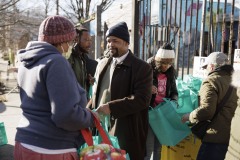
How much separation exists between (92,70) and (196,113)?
1.61 meters

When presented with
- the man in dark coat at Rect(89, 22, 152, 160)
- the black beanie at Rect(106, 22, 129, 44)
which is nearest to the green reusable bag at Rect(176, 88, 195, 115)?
the man in dark coat at Rect(89, 22, 152, 160)

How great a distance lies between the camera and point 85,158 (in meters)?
2.01

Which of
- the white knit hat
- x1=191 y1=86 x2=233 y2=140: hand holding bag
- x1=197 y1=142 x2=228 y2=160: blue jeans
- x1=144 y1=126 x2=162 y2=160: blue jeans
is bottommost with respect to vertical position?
x1=144 y1=126 x2=162 y2=160: blue jeans

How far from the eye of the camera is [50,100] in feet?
6.25

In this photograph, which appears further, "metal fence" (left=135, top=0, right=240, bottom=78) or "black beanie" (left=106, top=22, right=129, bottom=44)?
"metal fence" (left=135, top=0, right=240, bottom=78)

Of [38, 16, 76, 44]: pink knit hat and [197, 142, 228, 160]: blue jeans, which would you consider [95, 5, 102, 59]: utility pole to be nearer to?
[197, 142, 228, 160]: blue jeans

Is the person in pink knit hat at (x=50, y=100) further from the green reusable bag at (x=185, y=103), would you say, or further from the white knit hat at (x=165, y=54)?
the white knit hat at (x=165, y=54)

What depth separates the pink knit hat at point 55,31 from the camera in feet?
6.82

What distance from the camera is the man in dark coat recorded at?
2906 mm

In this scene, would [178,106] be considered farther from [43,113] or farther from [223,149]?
[43,113]

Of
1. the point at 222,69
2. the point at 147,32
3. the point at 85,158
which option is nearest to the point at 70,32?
the point at 85,158

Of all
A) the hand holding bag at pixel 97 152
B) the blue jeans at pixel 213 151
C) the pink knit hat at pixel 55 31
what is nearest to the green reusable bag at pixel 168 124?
the blue jeans at pixel 213 151

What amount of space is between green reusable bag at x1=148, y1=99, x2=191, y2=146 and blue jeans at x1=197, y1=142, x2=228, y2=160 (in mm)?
429

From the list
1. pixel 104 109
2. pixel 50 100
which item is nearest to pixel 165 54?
pixel 104 109
